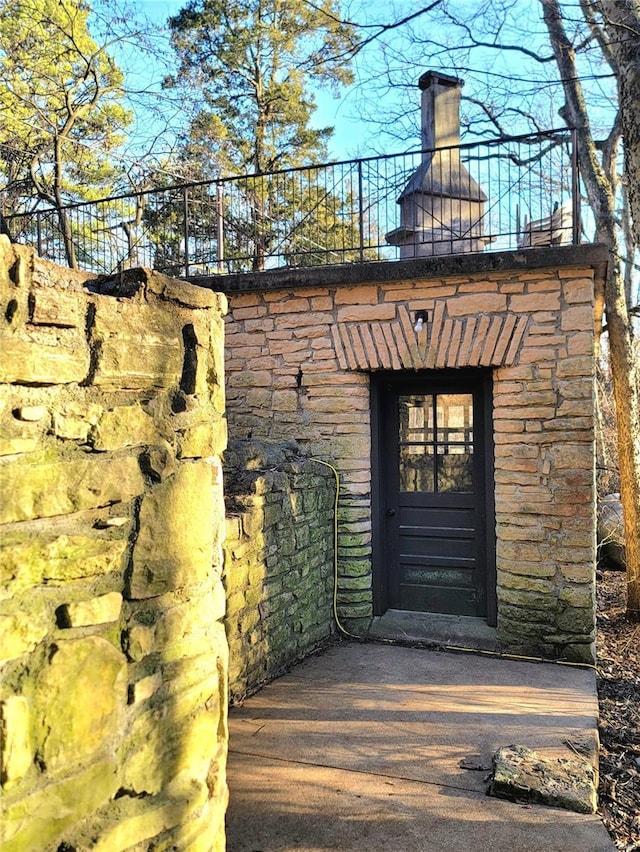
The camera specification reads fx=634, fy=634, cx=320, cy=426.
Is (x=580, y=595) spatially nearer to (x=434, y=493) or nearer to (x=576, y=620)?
(x=576, y=620)

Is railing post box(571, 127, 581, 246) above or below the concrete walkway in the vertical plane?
above

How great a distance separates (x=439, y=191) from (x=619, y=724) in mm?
4557

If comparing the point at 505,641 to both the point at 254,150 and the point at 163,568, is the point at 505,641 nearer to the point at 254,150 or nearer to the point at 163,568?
the point at 163,568

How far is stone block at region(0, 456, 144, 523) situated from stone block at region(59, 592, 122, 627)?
203 mm

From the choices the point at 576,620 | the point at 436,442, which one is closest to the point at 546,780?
the point at 576,620

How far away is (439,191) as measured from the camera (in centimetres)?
590

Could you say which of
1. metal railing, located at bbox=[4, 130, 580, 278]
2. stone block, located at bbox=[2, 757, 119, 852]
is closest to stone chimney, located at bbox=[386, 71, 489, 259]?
metal railing, located at bbox=[4, 130, 580, 278]

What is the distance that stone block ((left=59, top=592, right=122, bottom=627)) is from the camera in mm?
1342

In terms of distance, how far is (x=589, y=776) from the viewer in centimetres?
288

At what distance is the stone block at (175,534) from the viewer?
1541 millimetres

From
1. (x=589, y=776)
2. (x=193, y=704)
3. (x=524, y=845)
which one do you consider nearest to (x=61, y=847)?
(x=193, y=704)

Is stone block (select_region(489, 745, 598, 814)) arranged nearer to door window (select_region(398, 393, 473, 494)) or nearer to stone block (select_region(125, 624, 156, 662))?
stone block (select_region(125, 624, 156, 662))

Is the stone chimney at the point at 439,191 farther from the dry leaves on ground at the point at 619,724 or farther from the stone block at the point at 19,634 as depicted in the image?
the stone block at the point at 19,634

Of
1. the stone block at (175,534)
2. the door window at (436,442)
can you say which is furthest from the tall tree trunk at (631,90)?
the stone block at (175,534)
